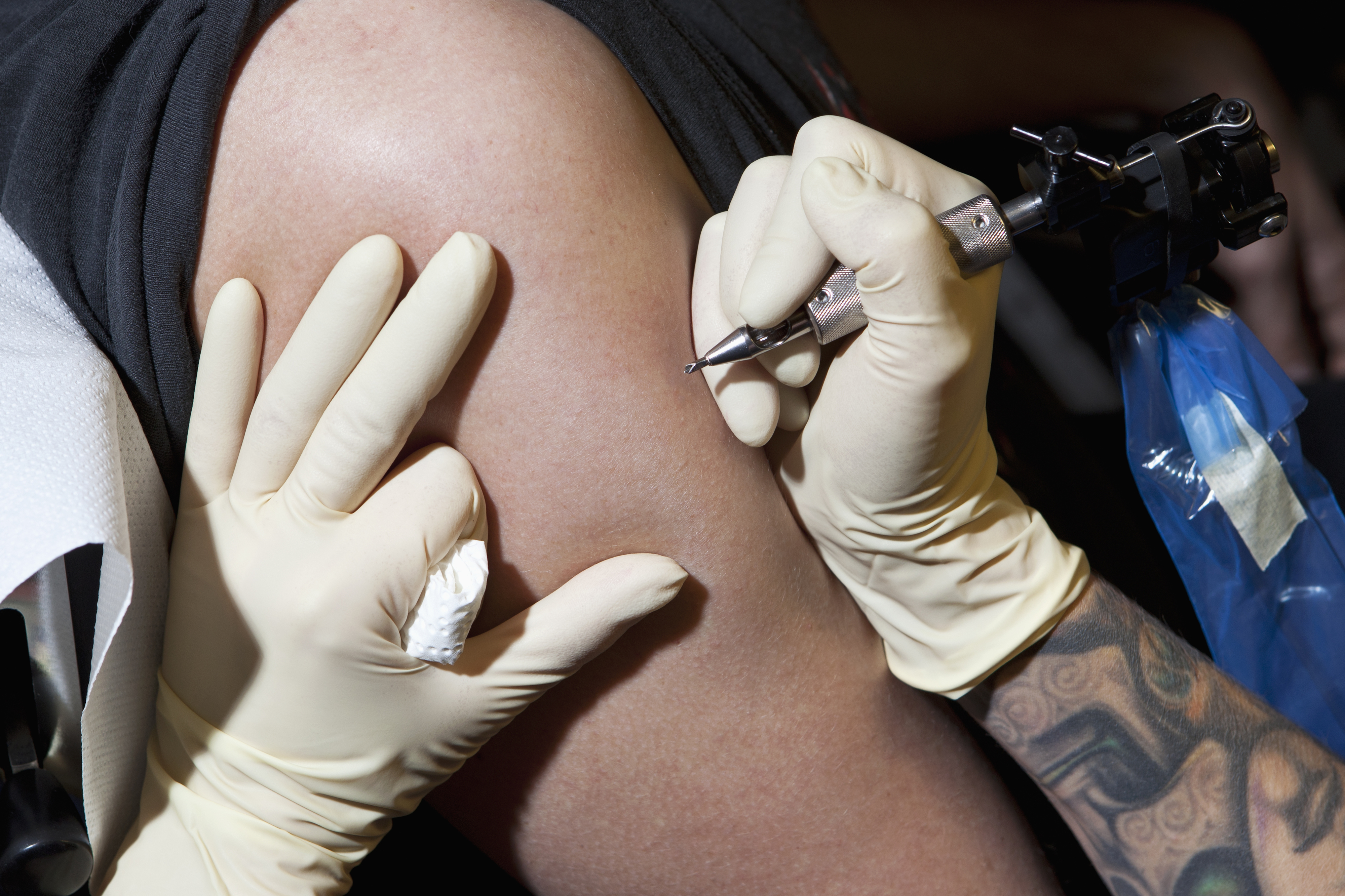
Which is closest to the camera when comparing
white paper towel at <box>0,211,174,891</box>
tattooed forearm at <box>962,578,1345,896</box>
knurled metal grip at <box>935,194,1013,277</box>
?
white paper towel at <box>0,211,174,891</box>

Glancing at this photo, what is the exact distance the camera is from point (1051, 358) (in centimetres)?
221

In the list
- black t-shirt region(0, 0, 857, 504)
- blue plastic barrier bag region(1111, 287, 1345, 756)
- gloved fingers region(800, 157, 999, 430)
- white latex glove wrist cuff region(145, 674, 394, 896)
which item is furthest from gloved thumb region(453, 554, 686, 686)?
blue plastic barrier bag region(1111, 287, 1345, 756)

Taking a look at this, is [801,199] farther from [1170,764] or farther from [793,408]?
[1170,764]

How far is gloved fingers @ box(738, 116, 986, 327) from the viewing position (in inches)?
31.5

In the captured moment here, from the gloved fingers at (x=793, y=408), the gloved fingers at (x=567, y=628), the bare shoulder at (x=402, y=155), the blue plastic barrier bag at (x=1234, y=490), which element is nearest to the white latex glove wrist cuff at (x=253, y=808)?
the gloved fingers at (x=567, y=628)

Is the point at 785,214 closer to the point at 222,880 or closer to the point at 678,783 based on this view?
the point at 678,783

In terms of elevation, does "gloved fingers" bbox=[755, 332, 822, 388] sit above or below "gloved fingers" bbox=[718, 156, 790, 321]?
below

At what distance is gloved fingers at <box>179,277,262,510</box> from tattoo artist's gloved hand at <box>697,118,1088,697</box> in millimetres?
436

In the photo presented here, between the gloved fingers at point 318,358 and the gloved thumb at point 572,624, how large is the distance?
265mm

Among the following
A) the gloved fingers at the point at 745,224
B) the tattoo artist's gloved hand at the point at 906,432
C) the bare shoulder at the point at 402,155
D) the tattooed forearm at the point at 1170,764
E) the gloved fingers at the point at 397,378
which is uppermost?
the bare shoulder at the point at 402,155

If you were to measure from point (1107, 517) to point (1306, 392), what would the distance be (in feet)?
1.14

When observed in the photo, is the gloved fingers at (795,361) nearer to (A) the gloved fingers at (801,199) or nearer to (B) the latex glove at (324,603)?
(A) the gloved fingers at (801,199)

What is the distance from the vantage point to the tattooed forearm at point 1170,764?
0.96 metres

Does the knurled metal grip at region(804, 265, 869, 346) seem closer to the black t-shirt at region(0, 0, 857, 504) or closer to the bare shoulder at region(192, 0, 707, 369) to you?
the bare shoulder at region(192, 0, 707, 369)
